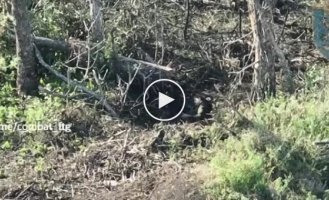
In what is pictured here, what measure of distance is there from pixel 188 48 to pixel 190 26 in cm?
41

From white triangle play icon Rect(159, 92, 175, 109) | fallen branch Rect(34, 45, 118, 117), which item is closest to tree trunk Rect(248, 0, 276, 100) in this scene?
white triangle play icon Rect(159, 92, 175, 109)

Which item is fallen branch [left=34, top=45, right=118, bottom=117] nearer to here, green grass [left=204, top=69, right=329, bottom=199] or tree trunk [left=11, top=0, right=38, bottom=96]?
tree trunk [left=11, top=0, right=38, bottom=96]

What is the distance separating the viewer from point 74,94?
19.0ft

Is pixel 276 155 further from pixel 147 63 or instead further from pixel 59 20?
pixel 59 20

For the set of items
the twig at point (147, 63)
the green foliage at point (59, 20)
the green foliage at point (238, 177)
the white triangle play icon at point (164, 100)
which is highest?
the green foliage at point (59, 20)

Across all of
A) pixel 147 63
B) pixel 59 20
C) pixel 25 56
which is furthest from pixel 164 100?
pixel 59 20

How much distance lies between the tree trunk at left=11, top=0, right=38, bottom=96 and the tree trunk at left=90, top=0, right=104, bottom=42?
58cm

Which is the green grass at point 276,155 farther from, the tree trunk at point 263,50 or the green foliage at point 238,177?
the tree trunk at point 263,50

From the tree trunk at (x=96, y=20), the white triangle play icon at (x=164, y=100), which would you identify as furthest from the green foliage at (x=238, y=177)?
the tree trunk at (x=96, y=20)

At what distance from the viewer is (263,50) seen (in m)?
5.69

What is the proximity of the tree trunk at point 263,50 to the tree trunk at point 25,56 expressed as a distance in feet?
5.95

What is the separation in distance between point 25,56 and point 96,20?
0.70 meters

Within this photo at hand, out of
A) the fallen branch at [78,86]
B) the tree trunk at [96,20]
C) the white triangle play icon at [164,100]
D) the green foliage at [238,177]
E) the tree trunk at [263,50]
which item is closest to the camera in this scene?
the green foliage at [238,177]

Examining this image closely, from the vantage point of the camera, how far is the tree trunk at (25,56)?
5793 millimetres
